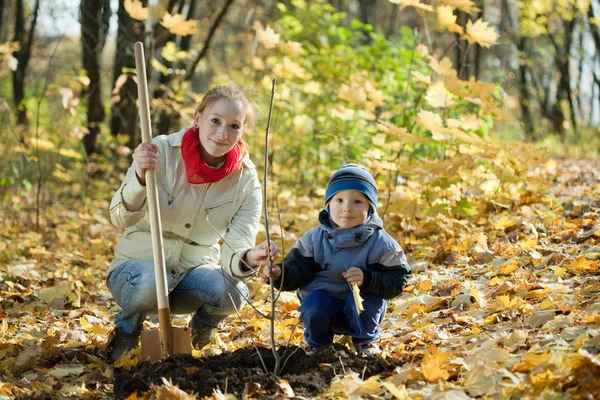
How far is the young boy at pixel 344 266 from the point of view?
2836 millimetres

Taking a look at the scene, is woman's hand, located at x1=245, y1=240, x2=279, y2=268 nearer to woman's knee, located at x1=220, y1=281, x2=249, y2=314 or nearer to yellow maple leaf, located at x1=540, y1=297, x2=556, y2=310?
woman's knee, located at x1=220, y1=281, x2=249, y2=314

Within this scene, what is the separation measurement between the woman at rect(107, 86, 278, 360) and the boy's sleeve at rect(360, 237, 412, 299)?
0.53 m

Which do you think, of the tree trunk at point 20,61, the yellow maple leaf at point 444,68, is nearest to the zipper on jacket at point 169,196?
the yellow maple leaf at point 444,68

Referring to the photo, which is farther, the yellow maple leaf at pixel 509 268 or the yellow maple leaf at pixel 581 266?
the yellow maple leaf at pixel 509 268

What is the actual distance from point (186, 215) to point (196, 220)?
6 centimetres

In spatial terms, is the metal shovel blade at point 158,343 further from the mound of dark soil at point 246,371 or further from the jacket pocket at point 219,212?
the jacket pocket at point 219,212

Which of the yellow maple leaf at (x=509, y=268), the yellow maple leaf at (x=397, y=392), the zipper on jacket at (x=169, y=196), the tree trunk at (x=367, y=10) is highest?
the tree trunk at (x=367, y=10)

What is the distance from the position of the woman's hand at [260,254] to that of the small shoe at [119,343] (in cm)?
73

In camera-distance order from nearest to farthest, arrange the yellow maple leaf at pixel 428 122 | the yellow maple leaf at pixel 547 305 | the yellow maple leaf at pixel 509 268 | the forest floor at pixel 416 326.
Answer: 1. the forest floor at pixel 416 326
2. the yellow maple leaf at pixel 547 305
3. the yellow maple leaf at pixel 509 268
4. the yellow maple leaf at pixel 428 122

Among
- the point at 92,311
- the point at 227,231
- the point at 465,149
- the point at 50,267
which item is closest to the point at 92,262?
the point at 50,267

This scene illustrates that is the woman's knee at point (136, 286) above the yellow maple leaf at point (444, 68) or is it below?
below

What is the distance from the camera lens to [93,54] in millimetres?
8156

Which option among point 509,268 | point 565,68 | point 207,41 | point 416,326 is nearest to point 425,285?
point 509,268

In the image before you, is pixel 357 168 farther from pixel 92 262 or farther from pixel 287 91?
pixel 287 91
